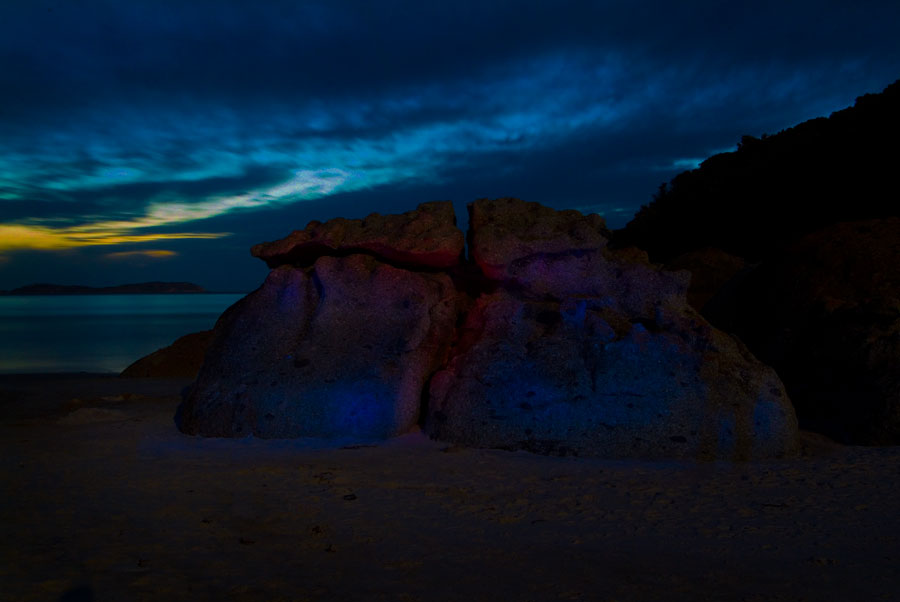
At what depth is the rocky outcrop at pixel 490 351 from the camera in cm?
530

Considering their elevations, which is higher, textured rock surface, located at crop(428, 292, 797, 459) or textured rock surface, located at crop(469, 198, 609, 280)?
textured rock surface, located at crop(469, 198, 609, 280)

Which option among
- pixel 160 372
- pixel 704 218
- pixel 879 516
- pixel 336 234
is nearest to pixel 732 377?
pixel 879 516

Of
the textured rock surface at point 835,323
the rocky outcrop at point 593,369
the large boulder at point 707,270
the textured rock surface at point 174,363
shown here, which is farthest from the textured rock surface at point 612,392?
the textured rock surface at point 174,363

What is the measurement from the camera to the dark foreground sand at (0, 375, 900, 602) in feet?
9.23

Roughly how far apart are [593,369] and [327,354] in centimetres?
245

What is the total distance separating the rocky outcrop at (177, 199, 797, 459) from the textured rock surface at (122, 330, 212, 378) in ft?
19.4

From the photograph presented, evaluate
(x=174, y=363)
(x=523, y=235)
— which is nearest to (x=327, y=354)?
(x=523, y=235)

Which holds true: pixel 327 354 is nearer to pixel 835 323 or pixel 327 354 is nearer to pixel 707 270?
pixel 835 323

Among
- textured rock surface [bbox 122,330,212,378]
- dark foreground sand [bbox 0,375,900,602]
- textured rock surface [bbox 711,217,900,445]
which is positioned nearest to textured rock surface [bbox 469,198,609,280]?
dark foreground sand [bbox 0,375,900,602]

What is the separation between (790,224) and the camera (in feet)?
66.8

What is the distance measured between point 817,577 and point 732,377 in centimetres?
274

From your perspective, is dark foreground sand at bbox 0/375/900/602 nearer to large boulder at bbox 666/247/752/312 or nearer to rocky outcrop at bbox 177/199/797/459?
rocky outcrop at bbox 177/199/797/459

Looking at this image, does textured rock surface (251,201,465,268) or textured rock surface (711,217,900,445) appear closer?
textured rock surface (711,217,900,445)

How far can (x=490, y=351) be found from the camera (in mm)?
5926
